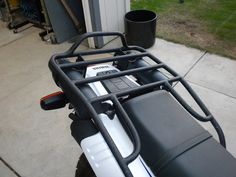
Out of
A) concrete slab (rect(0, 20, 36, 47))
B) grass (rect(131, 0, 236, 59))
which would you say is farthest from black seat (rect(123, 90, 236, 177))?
concrete slab (rect(0, 20, 36, 47))

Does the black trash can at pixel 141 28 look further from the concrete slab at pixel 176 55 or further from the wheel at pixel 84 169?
the wheel at pixel 84 169

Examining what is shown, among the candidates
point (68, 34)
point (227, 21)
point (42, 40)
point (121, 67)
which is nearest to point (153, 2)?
point (227, 21)

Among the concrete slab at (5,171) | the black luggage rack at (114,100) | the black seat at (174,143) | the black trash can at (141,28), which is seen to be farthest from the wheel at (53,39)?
the black seat at (174,143)

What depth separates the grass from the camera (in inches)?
126

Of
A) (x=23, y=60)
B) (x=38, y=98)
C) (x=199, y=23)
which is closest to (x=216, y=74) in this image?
(x=199, y=23)

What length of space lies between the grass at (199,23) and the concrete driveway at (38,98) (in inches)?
7.6

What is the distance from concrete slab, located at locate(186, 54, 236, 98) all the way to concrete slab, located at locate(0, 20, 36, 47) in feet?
8.14

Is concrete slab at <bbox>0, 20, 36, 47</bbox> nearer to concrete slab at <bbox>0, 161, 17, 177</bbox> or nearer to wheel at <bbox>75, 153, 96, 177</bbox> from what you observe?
concrete slab at <bbox>0, 161, 17, 177</bbox>

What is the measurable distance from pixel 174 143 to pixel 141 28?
2.28 m

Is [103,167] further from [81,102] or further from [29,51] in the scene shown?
[29,51]

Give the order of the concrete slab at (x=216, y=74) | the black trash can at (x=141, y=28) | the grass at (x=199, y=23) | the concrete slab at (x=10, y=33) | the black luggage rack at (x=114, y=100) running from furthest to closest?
1. the concrete slab at (x=10, y=33)
2. the grass at (x=199, y=23)
3. the black trash can at (x=141, y=28)
4. the concrete slab at (x=216, y=74)
5. the black luggage rack at (x=114, y=100)

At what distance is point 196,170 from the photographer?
0.86 metres

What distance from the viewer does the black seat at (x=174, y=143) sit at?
0.87 metres

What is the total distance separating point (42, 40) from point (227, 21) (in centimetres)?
256
